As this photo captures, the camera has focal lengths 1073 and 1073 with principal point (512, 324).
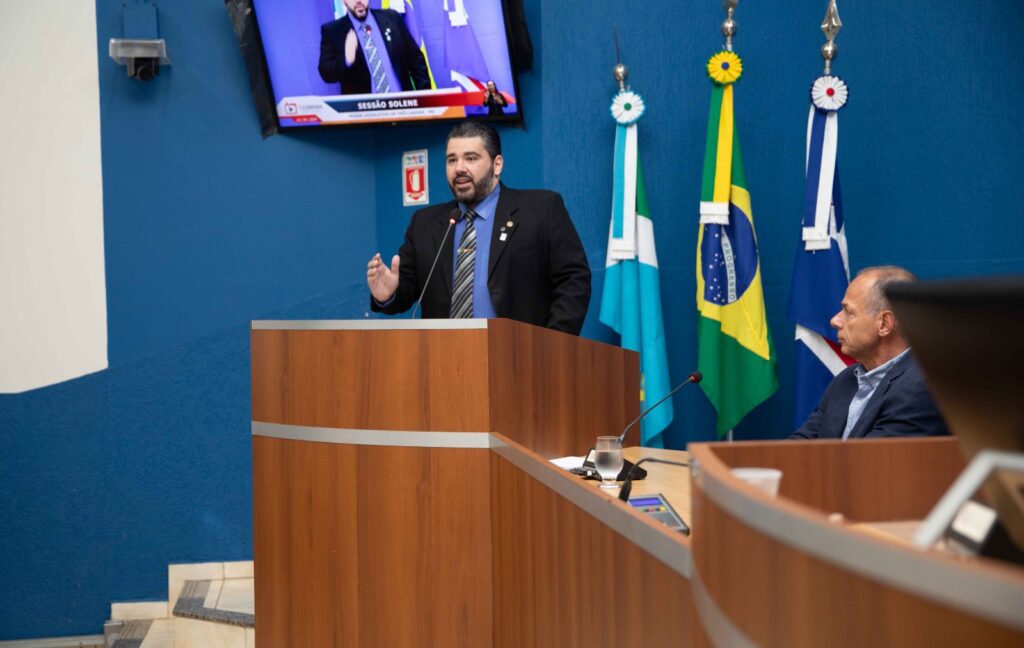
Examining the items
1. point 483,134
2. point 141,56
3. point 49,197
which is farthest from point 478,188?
point 49,197

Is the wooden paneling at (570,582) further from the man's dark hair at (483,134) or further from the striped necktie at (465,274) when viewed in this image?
the man's dark hair at (483,134)

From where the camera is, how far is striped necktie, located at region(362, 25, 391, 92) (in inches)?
201

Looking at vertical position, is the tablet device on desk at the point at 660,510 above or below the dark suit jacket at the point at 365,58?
below

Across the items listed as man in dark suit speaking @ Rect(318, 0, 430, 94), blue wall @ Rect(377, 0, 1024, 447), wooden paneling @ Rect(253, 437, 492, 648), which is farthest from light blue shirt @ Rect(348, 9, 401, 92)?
wooden paneling @ Rect(253, 437, 492, 648)

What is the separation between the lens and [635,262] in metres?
4.73

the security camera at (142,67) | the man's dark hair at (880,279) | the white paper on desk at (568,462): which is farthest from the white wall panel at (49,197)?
the man's dark hair at (880,279)

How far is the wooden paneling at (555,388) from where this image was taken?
2883 mm

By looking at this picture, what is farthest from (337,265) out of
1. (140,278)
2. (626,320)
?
(626,320)

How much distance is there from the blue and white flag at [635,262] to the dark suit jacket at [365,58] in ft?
3.29

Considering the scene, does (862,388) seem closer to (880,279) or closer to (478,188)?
(880,279)

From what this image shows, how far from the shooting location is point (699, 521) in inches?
47.8

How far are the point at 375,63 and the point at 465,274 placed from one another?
1.88 m

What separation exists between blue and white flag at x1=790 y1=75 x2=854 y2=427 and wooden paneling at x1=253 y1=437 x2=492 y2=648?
2.02m

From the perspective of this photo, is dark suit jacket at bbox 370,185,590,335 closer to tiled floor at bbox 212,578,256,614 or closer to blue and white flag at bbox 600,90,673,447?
blue and white flag at bbox 600,90,673,447
